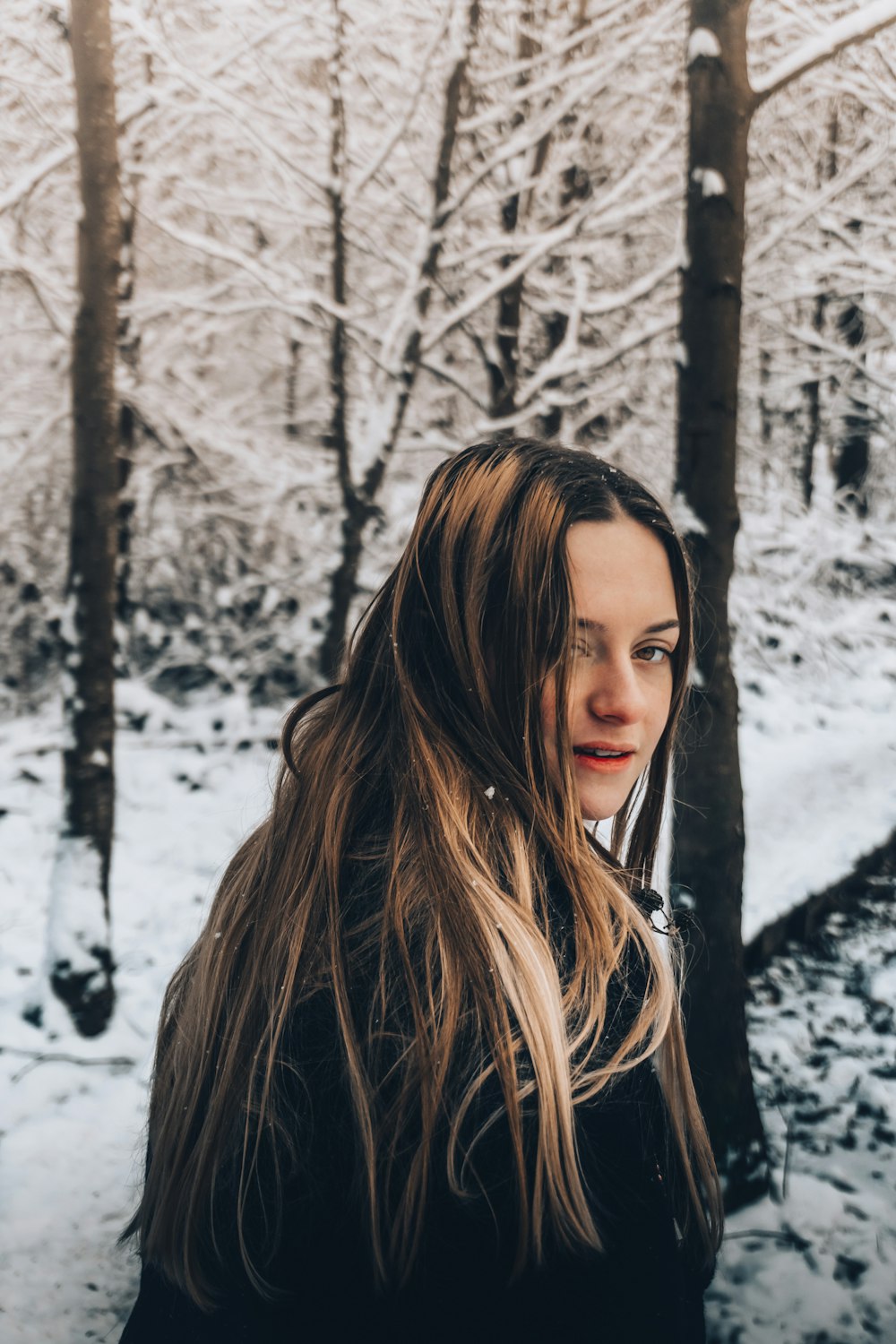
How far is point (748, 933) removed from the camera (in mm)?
3254

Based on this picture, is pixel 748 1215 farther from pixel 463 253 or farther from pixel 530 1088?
pixel 463 253

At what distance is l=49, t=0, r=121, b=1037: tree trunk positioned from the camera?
3.19 metres

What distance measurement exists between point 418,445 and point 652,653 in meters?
3.60

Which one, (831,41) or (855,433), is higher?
(831,41)

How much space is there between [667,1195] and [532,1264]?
0.17 meters

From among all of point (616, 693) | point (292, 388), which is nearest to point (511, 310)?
point (292, 388)

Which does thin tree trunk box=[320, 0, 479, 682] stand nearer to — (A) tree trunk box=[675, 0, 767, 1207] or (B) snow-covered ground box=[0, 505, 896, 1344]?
(B) snow-covered ground box=[0, 505, 896, 1344]

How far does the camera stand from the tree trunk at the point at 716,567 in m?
2.40

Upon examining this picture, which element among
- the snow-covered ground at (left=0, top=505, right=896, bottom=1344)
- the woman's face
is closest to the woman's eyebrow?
the woman's face

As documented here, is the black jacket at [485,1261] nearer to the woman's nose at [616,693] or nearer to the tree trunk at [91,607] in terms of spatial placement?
the woman's nose at [616,693]

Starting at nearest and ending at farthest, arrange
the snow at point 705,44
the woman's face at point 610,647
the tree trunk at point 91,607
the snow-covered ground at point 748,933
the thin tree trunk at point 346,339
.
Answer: the woman's face at point 610,647 → the snow-covered ground at point 748,933 → the snow at point 705,44 → the tree trunk at point 91,607 → the thin tree trunk at point 346,339

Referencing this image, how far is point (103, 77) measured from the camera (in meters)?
3.17

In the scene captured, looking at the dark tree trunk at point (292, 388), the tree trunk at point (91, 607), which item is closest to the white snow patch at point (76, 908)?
the tree trunk at point (91, 607)

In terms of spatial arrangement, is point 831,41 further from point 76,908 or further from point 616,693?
point 76,908
